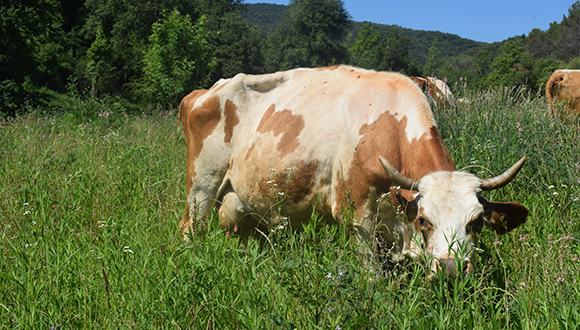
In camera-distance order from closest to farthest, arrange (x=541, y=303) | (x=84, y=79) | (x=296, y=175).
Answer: (x=541, y=303) < (x=296, y=175) < (x=84, y=79)

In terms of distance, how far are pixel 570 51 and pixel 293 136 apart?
52.9m

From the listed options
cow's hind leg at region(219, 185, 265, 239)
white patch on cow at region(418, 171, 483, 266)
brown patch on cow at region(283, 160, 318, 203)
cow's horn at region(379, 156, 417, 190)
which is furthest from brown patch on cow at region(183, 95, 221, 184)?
white patch on cow at region(418, 171, 483, 266)

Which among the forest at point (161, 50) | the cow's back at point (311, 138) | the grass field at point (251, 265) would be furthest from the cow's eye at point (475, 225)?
the forest at point (161, 50)

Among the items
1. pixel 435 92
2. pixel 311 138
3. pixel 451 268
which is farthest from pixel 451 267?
pixel 435 92

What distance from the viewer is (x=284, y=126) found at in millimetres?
4078

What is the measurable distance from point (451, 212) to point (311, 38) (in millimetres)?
72682

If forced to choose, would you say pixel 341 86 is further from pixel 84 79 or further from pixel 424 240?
pixel 84 79

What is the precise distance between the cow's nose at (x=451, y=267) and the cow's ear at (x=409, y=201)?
481mm

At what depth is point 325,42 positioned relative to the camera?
233 feet

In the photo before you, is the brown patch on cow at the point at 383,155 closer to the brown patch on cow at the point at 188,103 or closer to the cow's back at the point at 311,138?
the cow's back at the point at 311,138

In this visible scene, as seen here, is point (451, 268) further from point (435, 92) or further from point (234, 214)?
point (435, 92)

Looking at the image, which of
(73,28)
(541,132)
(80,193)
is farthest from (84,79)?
(541,132)

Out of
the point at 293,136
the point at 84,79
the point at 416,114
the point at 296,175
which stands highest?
the point at 416,114

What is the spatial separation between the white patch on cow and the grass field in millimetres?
217
